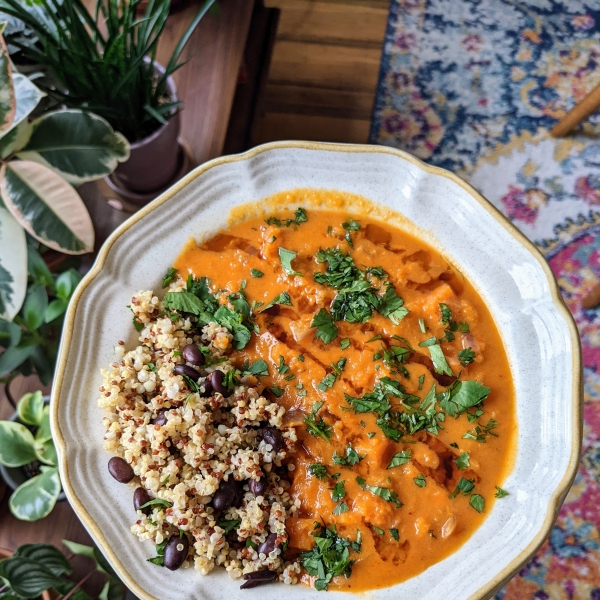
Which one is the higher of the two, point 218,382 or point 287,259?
point 287,259

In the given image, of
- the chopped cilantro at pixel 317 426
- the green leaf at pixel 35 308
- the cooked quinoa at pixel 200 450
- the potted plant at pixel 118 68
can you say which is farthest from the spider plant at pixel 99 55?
the chopped cilantro at pixel 317 426

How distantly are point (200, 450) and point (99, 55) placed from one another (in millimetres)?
1346

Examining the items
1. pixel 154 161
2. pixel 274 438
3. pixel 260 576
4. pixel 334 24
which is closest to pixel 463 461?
pixel 274 438

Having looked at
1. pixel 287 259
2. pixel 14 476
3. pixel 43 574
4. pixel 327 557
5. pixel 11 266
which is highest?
pixel 11 266

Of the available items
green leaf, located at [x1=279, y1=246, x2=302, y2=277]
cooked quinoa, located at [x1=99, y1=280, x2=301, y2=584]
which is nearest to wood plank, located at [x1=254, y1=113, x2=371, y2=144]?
green leaf, located at [x1=279, y1=246, x2=302, y2=277]

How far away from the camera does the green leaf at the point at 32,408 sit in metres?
1.97

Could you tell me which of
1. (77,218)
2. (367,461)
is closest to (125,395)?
(77,218)

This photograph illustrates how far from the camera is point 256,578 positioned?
5.85ft

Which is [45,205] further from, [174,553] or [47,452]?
[174,553]

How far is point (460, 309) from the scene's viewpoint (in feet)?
6.87

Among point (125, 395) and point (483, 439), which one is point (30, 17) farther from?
point (483, 439)

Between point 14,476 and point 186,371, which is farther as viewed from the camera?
point 14,476

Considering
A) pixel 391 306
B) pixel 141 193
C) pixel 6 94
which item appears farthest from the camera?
pixel 141 193

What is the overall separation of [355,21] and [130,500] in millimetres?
2848
